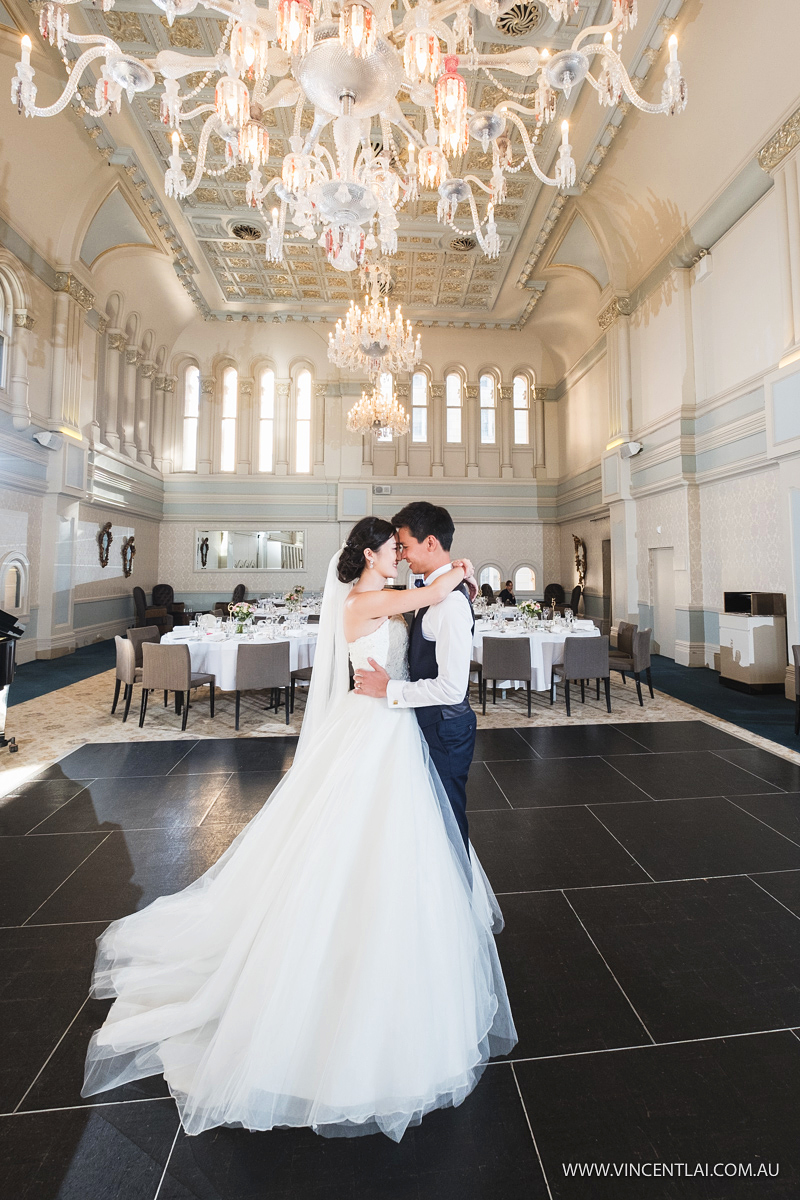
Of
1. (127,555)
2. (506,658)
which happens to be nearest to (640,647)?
(506,658)

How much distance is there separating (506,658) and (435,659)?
3.89 meters

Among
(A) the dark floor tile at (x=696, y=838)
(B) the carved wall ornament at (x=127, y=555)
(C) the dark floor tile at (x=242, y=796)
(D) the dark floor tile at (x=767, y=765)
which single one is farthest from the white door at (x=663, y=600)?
(B) the carved wall ornament at (x=127, y=555)

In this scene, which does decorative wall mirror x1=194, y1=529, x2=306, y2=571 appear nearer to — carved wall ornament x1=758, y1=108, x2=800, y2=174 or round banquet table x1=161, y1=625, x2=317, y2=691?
round banquet table x1=161, y1=625, x2=317, y2=691

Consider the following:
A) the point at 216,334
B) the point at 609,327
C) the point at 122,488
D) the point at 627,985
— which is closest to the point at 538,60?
the point at 627,985

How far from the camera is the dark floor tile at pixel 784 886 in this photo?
7.26 feet

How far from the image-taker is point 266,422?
13.9 meters

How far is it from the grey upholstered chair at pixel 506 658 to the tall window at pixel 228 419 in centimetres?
1063

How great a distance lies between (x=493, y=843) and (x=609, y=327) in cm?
1052

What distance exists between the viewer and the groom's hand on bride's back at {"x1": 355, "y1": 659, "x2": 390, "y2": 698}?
161cm

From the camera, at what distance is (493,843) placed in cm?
276

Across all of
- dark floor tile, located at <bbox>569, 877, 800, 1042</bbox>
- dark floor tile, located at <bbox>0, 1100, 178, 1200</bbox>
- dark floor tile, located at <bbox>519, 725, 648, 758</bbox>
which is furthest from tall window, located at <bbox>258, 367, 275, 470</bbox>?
dark floor tile, located at <bbox>0, 1100, 178, 1200</bbox>

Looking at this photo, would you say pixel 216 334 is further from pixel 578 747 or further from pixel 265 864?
pixel 265 864

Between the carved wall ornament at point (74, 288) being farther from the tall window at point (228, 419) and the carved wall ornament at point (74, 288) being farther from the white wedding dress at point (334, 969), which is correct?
the white wedding dress at point (334, 969)

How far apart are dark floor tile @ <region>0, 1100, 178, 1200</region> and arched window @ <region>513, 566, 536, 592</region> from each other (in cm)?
A: 1358
